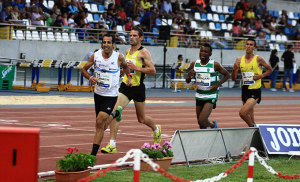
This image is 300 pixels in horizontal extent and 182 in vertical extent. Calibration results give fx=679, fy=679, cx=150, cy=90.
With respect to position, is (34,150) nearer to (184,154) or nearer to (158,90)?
(184,154)

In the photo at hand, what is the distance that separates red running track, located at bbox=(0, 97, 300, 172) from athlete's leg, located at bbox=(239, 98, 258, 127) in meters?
1.73

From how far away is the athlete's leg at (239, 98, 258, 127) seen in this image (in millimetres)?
12961

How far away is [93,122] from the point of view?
1706 cm

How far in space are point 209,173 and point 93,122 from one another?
25.5ft

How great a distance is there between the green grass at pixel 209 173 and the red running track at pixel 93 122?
1.17 meters

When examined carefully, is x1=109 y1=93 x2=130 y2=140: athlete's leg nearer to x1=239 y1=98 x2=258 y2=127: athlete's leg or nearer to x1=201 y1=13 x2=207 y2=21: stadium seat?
x1=239 y1=98 x2=258 y2=127: athlete's leg

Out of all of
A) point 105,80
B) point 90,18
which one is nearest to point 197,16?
point 90,18

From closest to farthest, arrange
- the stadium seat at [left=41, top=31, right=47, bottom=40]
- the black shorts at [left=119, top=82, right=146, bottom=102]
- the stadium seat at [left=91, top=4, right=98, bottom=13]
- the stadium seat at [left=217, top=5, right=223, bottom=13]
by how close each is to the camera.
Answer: the black shorts at [left=119, top=82, right=146, bottom=102] < the stadium seat at [left=41, top=31, right=47, bottom=40] < the stadium seat at [left=91, top=4, right=98, bottom=13] < the stadium seat at [left=217, top=5, right=223, bottom=13]

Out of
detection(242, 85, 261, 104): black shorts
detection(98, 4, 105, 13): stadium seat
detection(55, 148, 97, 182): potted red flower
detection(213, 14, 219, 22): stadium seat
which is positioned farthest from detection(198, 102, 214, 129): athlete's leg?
detection(213, 14, 219, 22): stadium seat

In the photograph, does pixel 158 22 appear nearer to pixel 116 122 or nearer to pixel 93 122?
pixel 93 122

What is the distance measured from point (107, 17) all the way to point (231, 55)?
8300mm

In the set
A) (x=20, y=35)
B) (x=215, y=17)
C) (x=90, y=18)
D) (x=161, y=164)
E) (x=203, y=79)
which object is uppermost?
(x=215, y=17)

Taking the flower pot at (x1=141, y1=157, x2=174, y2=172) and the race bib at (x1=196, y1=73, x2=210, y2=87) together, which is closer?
the flower pot at (x1=141, y1=157, x2=174, y2=172)

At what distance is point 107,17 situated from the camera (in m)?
31.2
